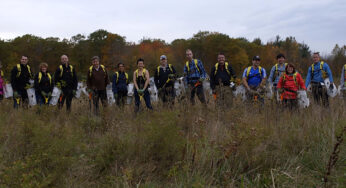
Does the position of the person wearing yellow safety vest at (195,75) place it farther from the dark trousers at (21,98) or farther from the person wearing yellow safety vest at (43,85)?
the dark trousers at (21,98)

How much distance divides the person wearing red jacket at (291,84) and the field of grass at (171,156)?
1.82 meters

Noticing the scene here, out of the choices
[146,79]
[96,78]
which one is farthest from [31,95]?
[146,79]

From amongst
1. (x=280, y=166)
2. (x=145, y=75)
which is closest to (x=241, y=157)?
(x=280, y=166)

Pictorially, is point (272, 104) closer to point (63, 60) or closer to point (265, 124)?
point (265, 124)

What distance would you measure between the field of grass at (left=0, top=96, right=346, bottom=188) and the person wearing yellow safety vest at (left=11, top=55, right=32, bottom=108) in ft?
10.7

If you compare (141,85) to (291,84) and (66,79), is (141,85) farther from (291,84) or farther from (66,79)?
(291,84)

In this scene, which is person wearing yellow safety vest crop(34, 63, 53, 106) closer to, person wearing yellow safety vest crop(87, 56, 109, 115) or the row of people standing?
the row of people standing

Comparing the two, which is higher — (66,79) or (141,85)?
(66,79)

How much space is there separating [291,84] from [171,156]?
3.85m

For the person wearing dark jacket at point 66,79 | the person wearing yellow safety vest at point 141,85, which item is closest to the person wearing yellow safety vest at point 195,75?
the person wearing yellow safety vest at point 141,85

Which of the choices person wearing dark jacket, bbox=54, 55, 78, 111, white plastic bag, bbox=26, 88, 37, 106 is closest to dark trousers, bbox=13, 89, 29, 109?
white plastic bag, bbox=26, 88, 37, 106

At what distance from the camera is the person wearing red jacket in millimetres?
6059

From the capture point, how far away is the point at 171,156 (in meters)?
3.43

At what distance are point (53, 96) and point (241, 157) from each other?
5.17 meters
